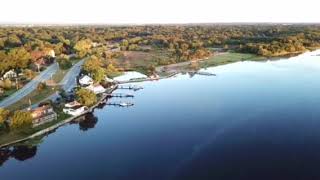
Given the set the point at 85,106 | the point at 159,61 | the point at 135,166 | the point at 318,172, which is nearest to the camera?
the point at 318,172

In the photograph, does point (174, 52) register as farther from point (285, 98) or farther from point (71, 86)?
point (285, 98)

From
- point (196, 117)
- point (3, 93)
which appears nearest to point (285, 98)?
point (196, 117)

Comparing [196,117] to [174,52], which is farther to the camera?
[174,52]

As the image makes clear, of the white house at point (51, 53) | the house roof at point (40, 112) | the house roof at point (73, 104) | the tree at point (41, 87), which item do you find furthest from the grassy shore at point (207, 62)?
the house roof at point (40, 112)

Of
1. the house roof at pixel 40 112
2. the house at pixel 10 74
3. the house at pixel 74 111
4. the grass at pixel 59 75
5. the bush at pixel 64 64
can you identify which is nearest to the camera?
the house roof at pixel 40 112

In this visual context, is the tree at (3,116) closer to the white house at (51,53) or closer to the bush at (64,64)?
the bush at (64,64)

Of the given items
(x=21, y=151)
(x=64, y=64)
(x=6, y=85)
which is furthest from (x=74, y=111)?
(x=64, y=64)

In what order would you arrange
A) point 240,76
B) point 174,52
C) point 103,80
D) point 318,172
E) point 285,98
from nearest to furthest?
point 318,172 → point 285,98 → point 103,80 → point 240,76 → point 174,52
